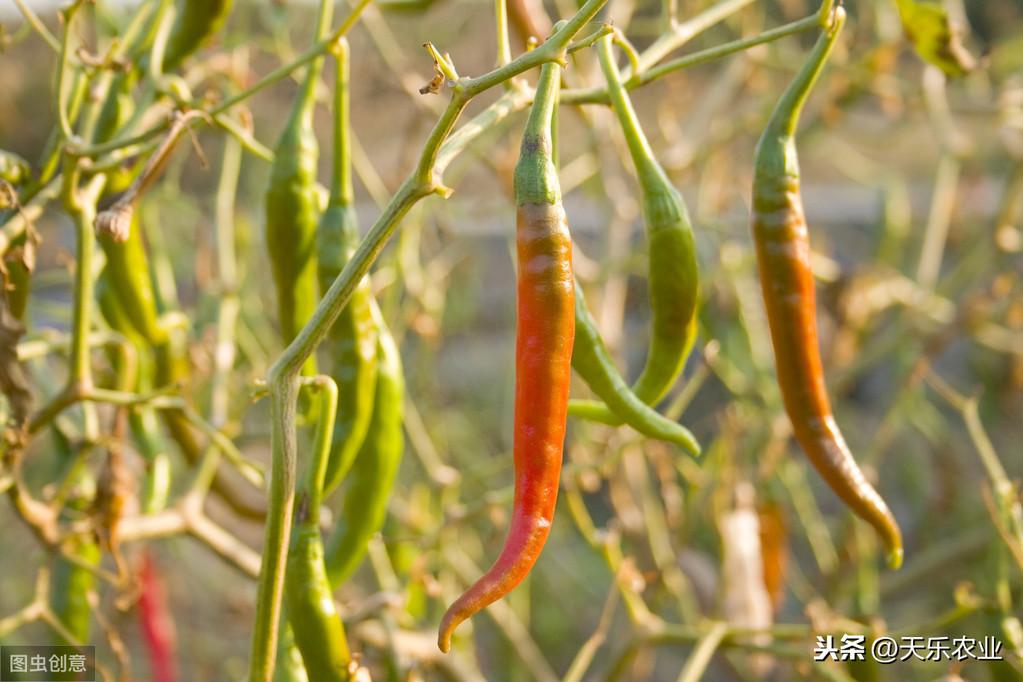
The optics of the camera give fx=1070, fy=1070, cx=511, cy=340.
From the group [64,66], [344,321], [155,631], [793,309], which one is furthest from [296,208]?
[155,631]

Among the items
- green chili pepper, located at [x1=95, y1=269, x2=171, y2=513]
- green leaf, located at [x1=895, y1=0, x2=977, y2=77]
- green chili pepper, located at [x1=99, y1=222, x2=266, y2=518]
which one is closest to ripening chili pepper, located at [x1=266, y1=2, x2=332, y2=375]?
green chili pepper, located at [x1=99, y1=222, x2=266, y2=518]

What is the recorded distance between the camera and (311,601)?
0.86 meters

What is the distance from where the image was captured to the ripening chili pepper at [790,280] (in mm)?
864

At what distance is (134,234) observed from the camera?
3.74 ft

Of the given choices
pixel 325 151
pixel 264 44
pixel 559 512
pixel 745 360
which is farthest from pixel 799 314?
pixel 325 151

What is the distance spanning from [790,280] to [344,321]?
381 millimetres

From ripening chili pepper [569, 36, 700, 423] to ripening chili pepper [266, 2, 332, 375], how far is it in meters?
0.28

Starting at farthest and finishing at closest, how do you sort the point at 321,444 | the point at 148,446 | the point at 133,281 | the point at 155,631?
1. the point at 155,631
2. the point at 148,446
3. the point at 133,281
4. the point at 321,444

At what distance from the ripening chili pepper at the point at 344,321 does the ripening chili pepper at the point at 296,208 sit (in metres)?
0.03

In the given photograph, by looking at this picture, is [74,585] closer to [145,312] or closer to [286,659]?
[145,312]

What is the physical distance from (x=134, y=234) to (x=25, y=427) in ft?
0.81

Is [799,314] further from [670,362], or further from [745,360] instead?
[745,360]

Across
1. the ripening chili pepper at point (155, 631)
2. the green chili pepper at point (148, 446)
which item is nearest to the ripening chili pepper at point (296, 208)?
the green chili pepper at point (148, 446)

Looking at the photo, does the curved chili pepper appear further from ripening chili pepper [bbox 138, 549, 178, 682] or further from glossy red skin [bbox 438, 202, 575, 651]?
ripening chili pepper [bbox 138, 549, 178, 682]
